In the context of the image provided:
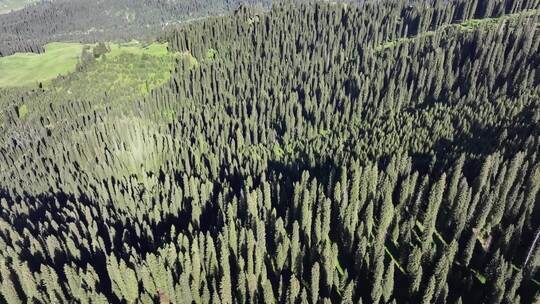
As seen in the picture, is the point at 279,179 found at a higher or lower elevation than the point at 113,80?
lower

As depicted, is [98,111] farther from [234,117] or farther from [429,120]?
[429,120]

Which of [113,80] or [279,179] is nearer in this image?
[279,179]

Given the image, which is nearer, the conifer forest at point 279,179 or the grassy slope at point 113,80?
the conifer forest at point 279,179

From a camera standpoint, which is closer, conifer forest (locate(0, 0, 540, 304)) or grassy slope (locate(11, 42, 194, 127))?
conifer forest (locate(0, 0, 540, 304))

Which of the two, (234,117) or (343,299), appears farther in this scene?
(234,117)

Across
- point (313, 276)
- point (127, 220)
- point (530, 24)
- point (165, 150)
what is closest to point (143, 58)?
point (165, 150)

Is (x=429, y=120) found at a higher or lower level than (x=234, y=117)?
higher

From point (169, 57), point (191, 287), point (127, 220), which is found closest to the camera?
point (191, 287)

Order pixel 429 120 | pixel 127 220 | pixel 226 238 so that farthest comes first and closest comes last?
pixel 429 120 < pixel 127 220 < pixel 226 238
